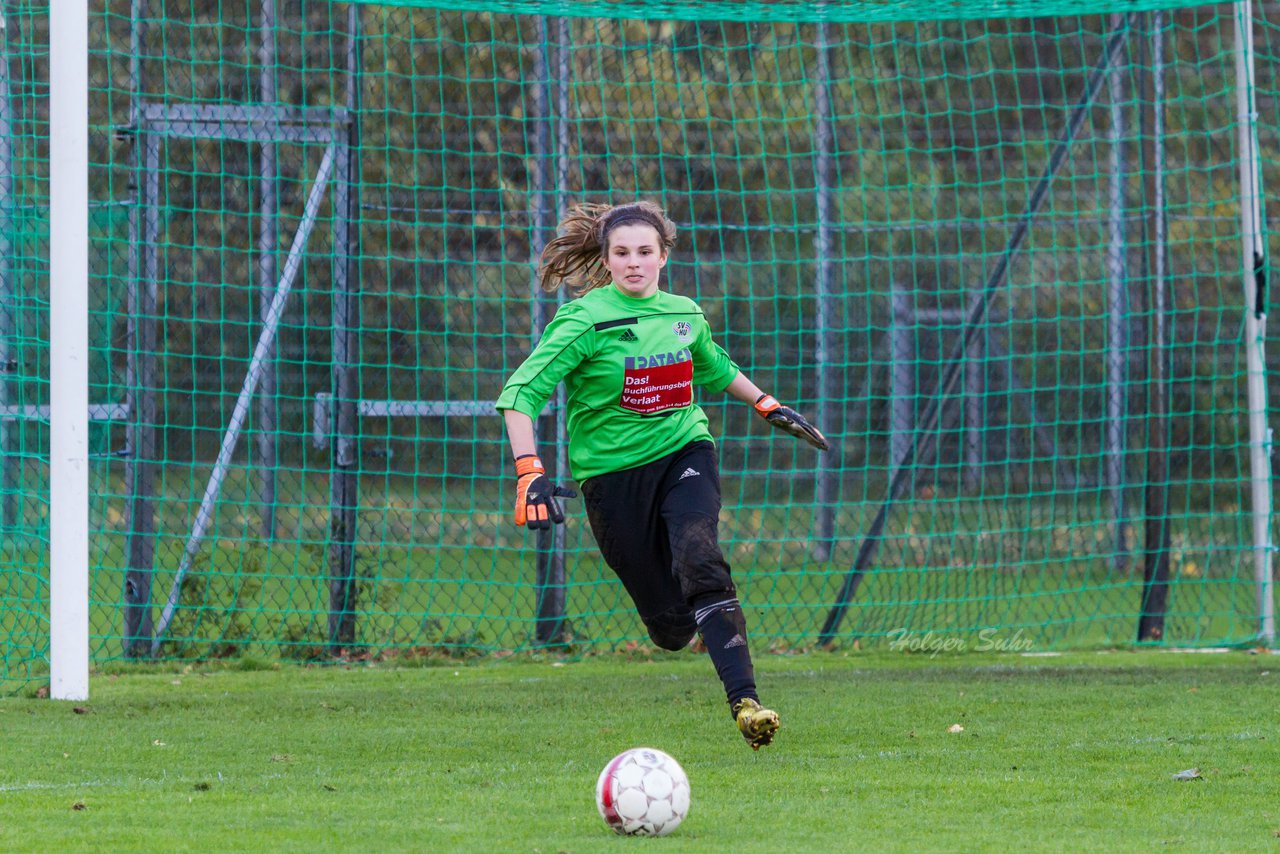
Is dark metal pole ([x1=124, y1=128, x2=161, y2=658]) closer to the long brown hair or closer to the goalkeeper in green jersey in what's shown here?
the long brown hair

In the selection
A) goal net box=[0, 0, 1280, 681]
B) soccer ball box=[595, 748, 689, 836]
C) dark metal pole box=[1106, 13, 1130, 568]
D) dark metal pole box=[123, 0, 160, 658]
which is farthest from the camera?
dark metal pole box=[1106, 13, 1130, 568]

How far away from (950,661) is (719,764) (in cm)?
330

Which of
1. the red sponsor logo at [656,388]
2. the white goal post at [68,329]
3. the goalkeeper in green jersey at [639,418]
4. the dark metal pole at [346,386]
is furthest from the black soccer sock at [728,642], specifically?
the dark metal pole at [346,386]

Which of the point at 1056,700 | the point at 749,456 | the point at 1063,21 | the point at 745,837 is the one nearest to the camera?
the point at 745,837

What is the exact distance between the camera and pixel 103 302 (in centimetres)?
923

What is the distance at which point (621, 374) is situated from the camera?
5.28m

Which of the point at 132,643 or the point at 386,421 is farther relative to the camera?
the point at 386,421

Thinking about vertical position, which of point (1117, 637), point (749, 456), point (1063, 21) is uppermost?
point (1063, 21)

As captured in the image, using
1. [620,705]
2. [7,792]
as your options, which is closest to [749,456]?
[620,705]

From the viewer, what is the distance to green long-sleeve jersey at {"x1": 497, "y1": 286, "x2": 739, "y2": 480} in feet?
17.2

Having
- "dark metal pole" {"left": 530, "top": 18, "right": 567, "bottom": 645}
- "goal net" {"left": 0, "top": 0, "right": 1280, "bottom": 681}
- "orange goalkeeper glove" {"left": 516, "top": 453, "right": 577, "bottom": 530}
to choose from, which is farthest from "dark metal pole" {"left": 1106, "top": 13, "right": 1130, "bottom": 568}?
"orange goalkeeper glove" {"left": 516, "top": 453, "right": 577, "bottom": 530}

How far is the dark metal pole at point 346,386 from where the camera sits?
8398 mm

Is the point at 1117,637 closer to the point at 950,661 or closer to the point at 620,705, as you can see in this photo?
the point at 950,661

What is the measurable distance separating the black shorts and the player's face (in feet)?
1.86
